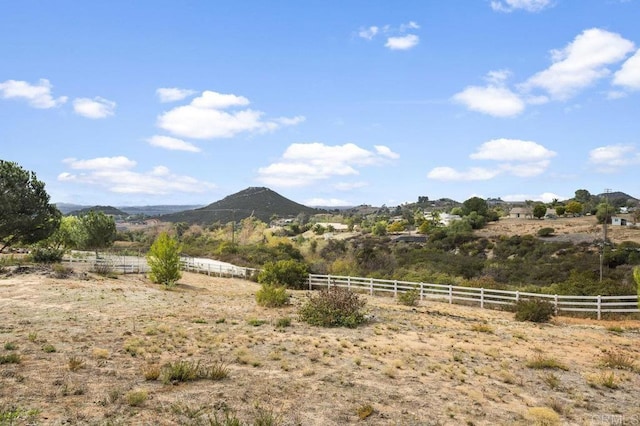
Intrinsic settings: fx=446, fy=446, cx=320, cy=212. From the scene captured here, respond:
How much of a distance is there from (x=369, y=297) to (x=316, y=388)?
1972cm

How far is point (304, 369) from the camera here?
10781 mm

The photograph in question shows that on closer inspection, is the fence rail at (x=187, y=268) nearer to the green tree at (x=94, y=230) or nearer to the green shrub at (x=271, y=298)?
the green tree at (x=94, y=230)

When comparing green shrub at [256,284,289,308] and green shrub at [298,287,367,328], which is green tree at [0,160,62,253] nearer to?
green shrub at [256,284,289,308]

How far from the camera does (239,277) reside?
40969 millimetres

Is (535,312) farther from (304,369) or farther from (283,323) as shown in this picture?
(304,369)

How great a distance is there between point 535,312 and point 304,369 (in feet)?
47.5

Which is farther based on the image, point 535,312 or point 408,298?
point 408,298

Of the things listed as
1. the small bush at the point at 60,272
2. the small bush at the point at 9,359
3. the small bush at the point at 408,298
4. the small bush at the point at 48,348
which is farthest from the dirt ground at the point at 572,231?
the small bush at the point at 9,359

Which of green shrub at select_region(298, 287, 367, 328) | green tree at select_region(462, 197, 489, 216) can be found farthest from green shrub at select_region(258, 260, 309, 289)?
green tree at select_region(462, 197, 489, 216)

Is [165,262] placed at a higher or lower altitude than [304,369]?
higher

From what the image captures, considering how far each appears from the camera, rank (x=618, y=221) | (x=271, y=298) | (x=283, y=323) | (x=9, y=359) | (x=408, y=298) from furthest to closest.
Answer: (x=618, y=221), (x=408, y=298), (x=271, y=298), (x=283, y=323), (x=9, y=359)

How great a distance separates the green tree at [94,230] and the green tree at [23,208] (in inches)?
384

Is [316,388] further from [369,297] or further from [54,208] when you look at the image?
[54,208]

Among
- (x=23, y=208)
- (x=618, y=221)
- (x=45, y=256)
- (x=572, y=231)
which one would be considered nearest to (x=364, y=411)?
(x=23, y=208)
